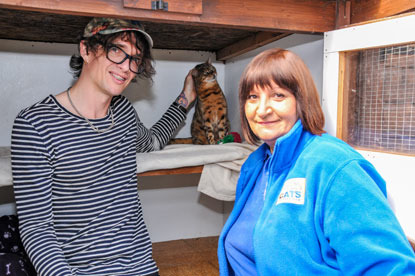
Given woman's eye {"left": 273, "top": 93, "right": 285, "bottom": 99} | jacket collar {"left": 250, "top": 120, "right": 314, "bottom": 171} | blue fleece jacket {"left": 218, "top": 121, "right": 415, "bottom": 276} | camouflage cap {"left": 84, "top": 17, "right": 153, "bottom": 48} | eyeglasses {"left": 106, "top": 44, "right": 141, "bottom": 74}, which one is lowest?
blue fleece jacket {"left": 218, "top": 121, "right": 415, "bottom": 276}

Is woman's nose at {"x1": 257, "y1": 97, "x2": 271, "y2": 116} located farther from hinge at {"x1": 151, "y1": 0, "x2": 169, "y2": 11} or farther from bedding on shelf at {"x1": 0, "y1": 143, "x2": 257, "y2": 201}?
bedding on shelf at {"x1": 0, "y1": 143, "x2": 257, "y2": 201}

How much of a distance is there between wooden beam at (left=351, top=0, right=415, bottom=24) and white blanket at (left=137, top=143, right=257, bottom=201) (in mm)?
766

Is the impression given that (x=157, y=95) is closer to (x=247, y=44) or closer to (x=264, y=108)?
(x=247, y=44)

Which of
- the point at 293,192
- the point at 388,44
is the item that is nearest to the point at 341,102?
the point at 388,44

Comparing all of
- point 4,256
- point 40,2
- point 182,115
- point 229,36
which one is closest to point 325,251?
point 40,2

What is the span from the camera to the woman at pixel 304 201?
624 millimetres

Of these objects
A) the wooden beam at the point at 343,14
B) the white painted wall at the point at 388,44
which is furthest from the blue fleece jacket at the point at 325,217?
the wooden beam at the point at 343,14

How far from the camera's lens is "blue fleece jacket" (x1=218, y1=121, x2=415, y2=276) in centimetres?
62

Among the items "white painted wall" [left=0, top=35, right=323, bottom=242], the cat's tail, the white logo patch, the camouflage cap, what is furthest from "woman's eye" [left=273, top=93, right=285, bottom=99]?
the cat's tail

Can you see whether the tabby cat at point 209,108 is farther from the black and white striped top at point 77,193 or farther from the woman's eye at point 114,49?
the woman's eye at point 114,49

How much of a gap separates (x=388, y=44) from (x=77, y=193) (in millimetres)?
1096

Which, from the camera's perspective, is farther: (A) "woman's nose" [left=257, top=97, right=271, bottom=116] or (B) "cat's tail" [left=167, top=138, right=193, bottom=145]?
(B) "cat's tail" [left=167, top=138, right=193, bottom=145]

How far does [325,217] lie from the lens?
674 millimetres

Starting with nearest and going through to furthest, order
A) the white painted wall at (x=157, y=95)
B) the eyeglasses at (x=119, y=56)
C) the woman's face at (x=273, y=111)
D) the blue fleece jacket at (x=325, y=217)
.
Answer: the blue fleece jacket at (x=325, y=217), the woman's face at (x=273, y=111), the eyeglasses at (x=119, y=56), the white painted wall at (x=157, y=95)
